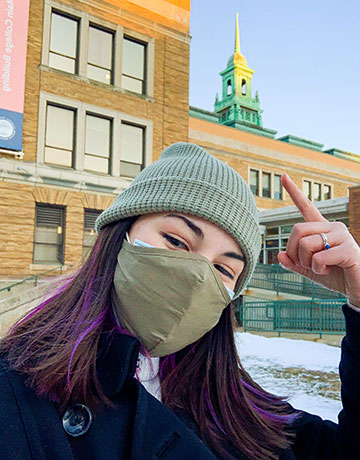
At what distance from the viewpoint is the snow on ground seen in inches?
241

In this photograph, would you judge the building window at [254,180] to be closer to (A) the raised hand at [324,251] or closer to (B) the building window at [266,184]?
(B) the building window at [266,184]

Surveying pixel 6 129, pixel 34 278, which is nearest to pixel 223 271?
pixel 34 278

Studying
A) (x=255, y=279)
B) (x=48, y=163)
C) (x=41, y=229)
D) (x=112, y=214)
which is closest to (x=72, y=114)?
(x=48, y=163)

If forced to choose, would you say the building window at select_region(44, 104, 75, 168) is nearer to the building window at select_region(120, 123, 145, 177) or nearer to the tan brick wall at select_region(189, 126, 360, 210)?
the building window at select_region(120, 123, 145, 177)

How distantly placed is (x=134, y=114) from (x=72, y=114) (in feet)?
9.72

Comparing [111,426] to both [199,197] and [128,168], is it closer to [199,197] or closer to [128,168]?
[199,197]

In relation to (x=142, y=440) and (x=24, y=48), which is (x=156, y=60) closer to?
(x=24, y=48)

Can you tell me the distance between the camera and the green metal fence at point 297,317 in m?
14.3

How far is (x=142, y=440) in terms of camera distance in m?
1.29

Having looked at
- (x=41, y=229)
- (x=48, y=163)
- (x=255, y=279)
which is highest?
(x=48, y=163)

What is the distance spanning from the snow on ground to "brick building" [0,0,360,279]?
24.9 feet

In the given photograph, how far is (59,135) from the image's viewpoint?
17.3 m

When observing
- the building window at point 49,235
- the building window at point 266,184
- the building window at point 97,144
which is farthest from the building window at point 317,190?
the building window at point 49,235

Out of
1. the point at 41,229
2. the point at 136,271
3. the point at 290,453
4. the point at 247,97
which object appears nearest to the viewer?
the point at 136,271
